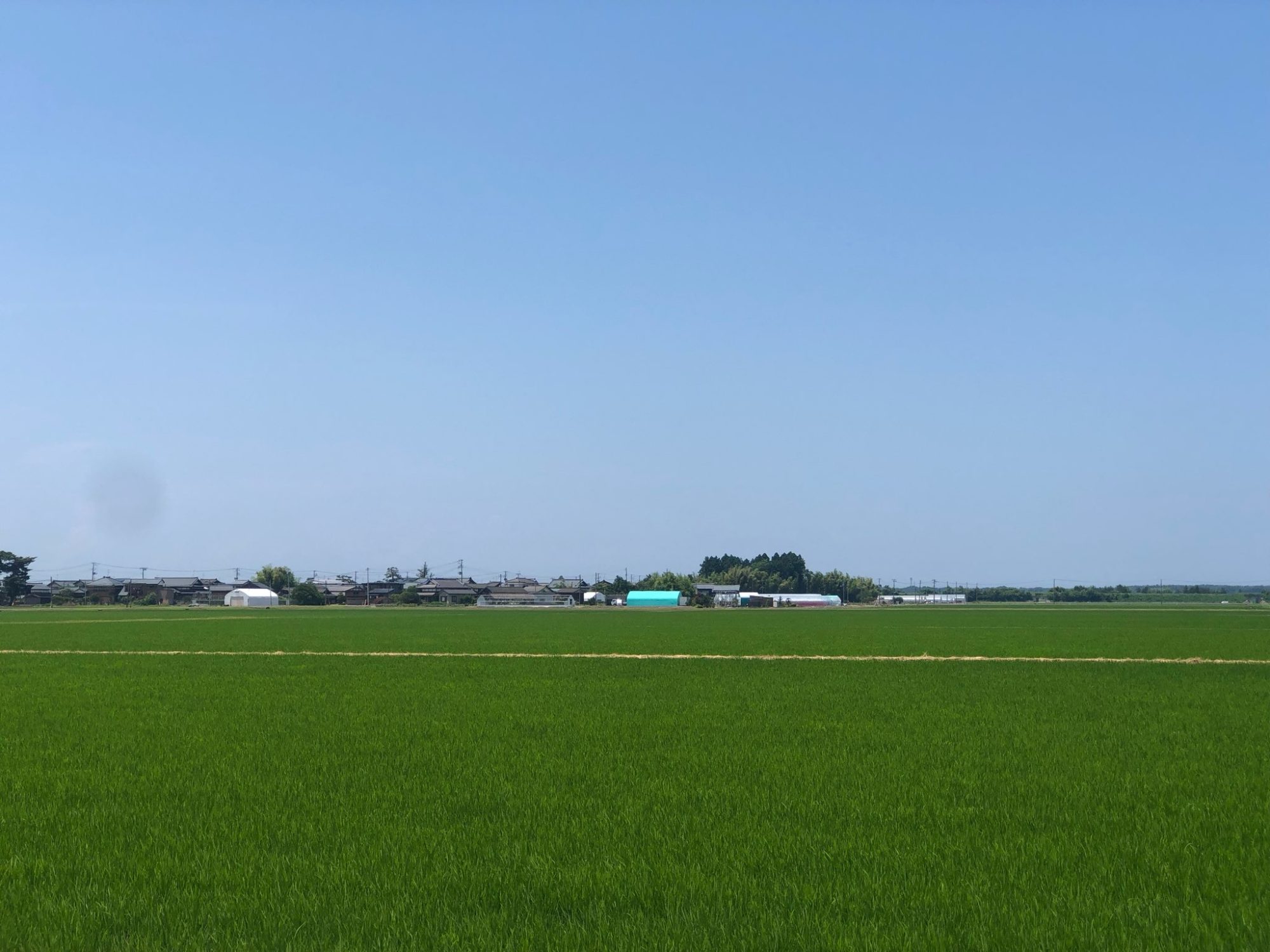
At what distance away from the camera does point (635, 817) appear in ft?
36.7

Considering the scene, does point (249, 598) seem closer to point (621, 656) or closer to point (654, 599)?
point (654, 599)

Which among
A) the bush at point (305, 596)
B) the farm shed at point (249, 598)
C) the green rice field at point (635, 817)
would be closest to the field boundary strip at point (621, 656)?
the green rice field at point (635, 817)

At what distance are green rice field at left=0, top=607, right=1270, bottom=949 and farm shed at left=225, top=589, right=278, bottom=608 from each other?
467 feet

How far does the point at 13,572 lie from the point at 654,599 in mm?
95738

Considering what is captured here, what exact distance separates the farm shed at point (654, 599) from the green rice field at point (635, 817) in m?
159

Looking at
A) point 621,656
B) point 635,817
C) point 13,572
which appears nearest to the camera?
point 635,817

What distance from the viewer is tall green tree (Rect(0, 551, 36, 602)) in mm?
157500

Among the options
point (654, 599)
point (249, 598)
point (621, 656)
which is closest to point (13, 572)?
point (249, 598)

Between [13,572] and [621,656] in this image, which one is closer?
[621,656]

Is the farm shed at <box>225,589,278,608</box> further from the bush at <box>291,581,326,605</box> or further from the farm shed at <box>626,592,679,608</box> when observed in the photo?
the farm shed at <box>626,592,679,608</box>

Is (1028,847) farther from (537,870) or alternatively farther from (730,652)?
(730,652)

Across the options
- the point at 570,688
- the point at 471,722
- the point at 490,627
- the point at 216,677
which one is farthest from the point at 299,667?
the point at 490,627

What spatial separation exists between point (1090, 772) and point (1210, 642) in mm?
40785

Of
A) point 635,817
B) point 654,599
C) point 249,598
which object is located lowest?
point 635,817
